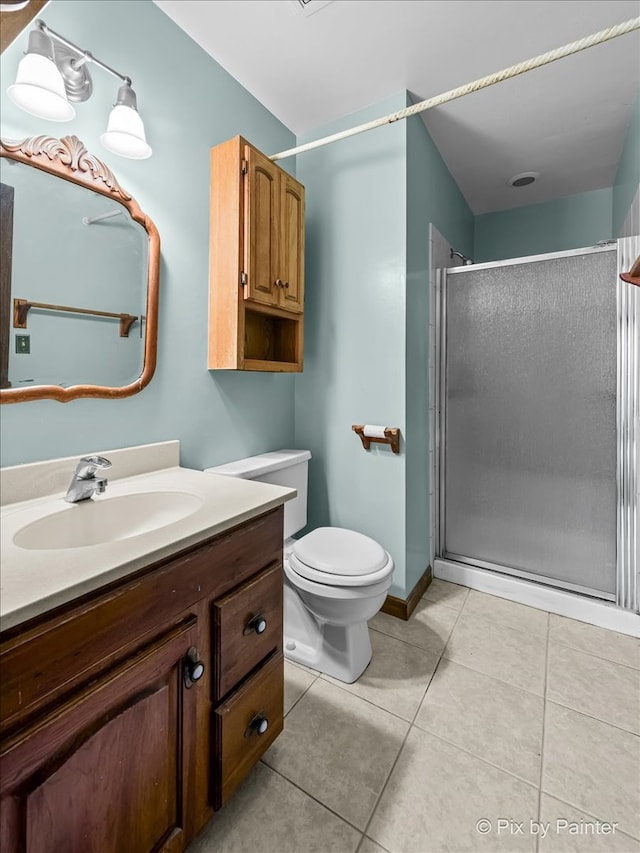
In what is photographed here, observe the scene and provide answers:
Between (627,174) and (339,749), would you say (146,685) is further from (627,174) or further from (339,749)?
(627,174)

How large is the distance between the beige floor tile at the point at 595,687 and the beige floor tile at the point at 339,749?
2.17 ft

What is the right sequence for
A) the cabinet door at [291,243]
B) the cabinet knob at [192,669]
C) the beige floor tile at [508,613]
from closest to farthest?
the cabinet knob at [192,669]
the cabinet door at [291,243]
the beige floor tile at [508,613]

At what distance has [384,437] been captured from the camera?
1.91m

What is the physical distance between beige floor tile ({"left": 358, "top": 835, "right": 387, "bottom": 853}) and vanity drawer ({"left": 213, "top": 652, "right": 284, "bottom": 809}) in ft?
1.05

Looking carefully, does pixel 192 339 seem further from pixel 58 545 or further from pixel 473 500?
pixel 473 500

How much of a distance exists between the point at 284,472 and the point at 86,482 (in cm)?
91

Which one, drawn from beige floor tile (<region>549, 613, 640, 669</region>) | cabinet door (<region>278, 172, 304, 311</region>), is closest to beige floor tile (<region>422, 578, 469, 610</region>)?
beige floor tile (<region>549, 613, 640, 669</region>)

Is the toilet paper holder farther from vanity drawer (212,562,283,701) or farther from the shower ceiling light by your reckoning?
the shower ceiling light

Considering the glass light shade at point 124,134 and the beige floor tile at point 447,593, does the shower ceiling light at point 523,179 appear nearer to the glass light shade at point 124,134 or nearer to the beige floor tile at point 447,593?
the glass light shade at point 124,134

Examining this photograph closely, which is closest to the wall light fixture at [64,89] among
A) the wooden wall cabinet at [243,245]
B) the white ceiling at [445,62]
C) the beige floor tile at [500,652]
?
the wooden wall cabinet at [243,245]

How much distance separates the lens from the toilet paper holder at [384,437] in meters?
1.89

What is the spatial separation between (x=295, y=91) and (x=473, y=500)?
2.31 m

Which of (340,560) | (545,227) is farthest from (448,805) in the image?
(545,227)

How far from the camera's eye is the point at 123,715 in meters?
0.71
